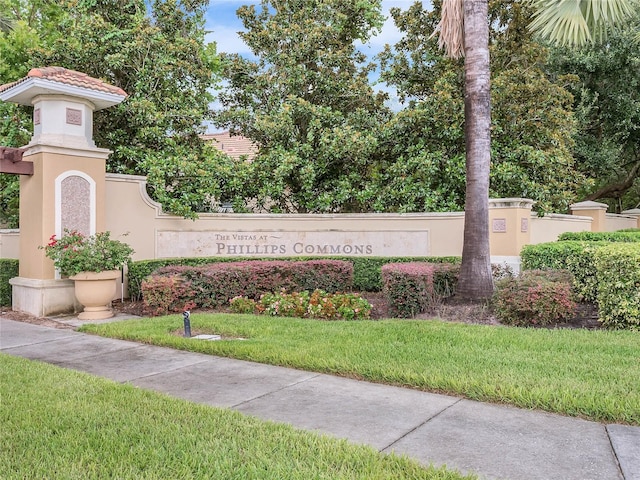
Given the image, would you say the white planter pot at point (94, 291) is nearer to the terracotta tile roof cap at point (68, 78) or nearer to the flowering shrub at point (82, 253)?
the flowering shrub at point (82, 253)

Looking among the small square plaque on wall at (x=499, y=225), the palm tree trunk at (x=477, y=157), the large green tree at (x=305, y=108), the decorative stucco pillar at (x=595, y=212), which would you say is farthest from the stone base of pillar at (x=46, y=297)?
the decorative stucco pillar at (x=595, y=212)

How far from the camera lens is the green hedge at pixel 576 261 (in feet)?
28.0

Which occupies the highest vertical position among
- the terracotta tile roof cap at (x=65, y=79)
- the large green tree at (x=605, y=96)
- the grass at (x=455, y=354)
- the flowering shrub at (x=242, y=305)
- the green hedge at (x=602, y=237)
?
the large green tree at (x=605, y=96)

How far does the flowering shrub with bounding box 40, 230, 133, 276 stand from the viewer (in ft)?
30.9

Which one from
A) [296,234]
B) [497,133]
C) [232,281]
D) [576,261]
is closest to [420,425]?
[576,261]

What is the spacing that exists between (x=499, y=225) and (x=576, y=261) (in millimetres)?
3861

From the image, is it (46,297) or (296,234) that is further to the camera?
(296,234)

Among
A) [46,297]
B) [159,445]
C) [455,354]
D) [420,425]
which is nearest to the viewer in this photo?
[159,445]

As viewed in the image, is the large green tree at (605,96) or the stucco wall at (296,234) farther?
the large green tree at (605,96)

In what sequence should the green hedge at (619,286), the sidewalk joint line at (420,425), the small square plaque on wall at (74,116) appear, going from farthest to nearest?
the small square plaque on wall at (74,116) → the green hedge at (619,286) → the sidewalk joint line at (420,425)

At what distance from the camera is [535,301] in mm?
7824

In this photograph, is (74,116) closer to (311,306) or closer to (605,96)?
(311,306)

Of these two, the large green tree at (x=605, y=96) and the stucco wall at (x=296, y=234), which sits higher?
the large green tree at (x=605, y=96)

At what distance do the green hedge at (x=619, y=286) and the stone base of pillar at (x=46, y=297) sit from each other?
9143mm
